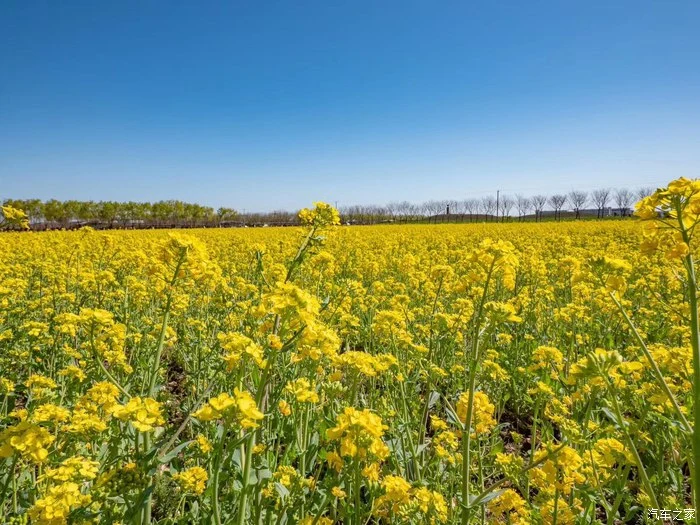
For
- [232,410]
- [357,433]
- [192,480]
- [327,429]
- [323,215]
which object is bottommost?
[192,480]

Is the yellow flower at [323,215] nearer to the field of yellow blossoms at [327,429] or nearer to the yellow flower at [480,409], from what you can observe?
the field of yellow blossoms at [327,429]

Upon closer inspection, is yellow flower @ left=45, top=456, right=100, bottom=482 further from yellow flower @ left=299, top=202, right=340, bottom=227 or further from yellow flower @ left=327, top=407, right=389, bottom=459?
yellow flower @ left=299, top=202, right=340, bottom=227

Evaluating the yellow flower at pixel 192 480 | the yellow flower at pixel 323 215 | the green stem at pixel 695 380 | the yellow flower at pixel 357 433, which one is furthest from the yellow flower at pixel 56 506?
the green stem at pixel 695 380

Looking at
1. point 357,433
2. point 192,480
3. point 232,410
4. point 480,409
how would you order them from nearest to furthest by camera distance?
point 232,410, point 357,433, point 192,480, point 480,409

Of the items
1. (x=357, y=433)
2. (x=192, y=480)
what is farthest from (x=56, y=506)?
(x=357, y=433)

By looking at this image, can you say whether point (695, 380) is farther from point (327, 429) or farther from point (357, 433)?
point (327, 429)

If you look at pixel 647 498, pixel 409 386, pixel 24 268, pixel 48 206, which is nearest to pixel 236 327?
pixel 409 386

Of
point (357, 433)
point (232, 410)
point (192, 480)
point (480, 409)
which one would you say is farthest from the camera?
point (480, 409)

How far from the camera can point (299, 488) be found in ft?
5.55

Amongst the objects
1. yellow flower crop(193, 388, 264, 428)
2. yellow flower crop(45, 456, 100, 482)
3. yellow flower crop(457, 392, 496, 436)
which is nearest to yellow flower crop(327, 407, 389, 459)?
yellow flower crop(193, 388, 264, 428)

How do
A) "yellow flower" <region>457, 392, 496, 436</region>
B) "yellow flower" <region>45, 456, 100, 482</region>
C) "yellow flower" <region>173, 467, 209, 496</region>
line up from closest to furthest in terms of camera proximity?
"yellow flower" <region>45, 456, 100, 482</region>
"yellow flower" <region>173, 467, 209, 496</region>
"yellow flower" <region>457, 392, 496, 436</region>

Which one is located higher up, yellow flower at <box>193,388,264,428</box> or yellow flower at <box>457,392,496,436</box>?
yellow flower at <box>193,388,264,428</box>

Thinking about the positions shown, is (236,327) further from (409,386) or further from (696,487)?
(696,487)

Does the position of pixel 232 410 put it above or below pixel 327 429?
above
